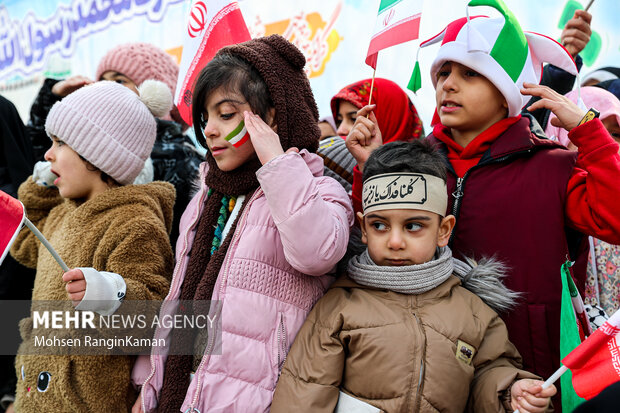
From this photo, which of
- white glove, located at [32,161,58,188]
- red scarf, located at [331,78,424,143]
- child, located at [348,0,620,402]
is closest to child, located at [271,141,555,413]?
child, located at [348,0,620,402]

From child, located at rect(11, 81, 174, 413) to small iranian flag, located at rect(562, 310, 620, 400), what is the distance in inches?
50.0

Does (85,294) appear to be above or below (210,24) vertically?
below

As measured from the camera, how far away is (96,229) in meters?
1.88

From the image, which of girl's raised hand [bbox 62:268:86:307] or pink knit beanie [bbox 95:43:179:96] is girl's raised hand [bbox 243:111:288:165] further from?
pink knit beanie [bbox 95:43:179:96]

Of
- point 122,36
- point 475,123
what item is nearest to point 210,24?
point 475,123

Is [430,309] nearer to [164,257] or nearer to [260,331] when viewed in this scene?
[260,331]

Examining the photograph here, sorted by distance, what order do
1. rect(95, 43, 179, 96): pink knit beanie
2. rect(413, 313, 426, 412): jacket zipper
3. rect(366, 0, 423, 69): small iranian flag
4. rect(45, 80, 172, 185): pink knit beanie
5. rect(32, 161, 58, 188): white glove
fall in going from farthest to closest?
rect(95, 43, 179, 96): pink knit beanie < rect(32, 161, 58, 188): white glove < rect(45, 80, 172, 185): pink knit beanie < rect(366, 0, 423, 69): small iranian flag < rect(413, 313, 426, 412): jacket zipper

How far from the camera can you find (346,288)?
1.62 meters

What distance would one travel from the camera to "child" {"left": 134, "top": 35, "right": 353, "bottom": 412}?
144cm

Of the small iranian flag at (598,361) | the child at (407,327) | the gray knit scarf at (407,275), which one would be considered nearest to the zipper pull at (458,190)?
the child at (407,327)

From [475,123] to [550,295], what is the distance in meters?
0.61

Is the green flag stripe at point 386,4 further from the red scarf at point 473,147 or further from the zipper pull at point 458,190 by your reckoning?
the zipper pull at point 458,190

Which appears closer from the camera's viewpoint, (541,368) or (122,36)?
(541,368)

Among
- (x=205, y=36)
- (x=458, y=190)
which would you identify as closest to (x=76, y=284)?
(x=205, y=36)
